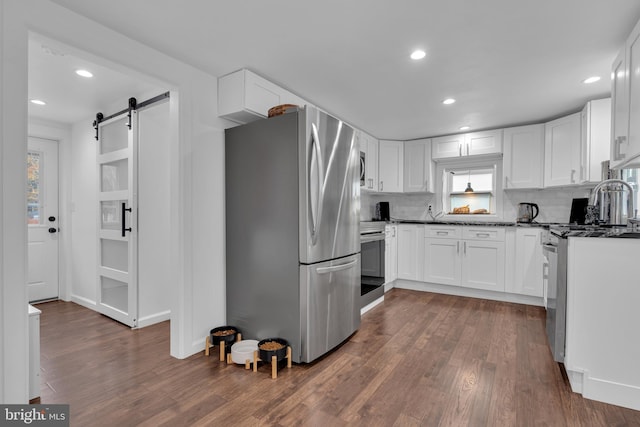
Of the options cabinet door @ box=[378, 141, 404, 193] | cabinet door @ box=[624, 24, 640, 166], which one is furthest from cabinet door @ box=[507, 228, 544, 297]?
cabinet door @ box=[624, 24, 640, 166]

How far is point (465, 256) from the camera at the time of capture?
13.1ft

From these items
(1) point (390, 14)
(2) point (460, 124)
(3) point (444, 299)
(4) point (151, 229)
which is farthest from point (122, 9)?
(3) point (444, 299)

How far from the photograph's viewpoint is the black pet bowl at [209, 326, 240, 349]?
2.35 m

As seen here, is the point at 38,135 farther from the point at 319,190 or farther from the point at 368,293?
the point at 368,293

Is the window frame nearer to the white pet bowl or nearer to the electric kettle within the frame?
the electric kettle

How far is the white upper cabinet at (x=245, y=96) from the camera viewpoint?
2.41 meters

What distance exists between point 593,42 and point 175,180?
3.04m

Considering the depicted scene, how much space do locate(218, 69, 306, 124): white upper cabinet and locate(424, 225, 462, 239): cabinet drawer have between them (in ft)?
9.05

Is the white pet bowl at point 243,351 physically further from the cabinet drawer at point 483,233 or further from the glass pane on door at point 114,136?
the cabinet drawer at point 483,233

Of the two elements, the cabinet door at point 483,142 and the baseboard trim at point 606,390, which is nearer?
the baseboard trim at point 606,390

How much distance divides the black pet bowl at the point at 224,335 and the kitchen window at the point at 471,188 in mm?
3649

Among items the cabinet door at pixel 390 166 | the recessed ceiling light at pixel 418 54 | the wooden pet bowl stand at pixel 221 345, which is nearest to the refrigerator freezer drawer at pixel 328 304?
the wooden pet bowl stand at pixel 221 345

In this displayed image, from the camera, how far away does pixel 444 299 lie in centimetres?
Answer: 393

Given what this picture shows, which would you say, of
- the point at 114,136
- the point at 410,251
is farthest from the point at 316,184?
the point at 410,251
